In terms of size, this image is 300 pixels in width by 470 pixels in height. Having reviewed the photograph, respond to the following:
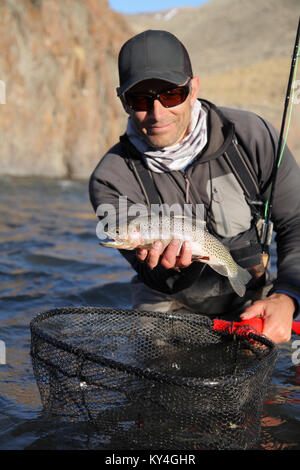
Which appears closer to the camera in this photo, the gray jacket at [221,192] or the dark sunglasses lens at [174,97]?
the dark sunglasses lens at [174,97]

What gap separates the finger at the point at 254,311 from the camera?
276cm

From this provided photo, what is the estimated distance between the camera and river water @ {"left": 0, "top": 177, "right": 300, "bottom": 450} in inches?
101

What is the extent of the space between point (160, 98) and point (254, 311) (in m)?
1.38

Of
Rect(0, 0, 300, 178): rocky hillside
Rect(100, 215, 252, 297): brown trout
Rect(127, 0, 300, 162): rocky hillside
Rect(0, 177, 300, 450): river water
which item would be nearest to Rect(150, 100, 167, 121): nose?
Rect(100, 215, 252, 297): brown trout

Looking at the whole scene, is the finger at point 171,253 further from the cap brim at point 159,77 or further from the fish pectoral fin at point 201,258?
the cap brim at point 159,77

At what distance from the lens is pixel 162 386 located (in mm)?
2188

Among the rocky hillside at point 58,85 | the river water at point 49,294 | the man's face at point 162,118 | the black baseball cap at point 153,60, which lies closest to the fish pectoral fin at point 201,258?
the man's face at point 162,118

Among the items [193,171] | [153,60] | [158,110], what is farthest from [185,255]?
[153,60]

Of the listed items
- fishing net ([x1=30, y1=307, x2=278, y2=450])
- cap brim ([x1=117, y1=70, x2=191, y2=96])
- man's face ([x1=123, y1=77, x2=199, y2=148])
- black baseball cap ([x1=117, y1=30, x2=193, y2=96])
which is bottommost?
fishing net ([x1=30, y1=307, x2=278, y2=450])

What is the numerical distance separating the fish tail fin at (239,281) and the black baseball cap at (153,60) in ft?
3.94

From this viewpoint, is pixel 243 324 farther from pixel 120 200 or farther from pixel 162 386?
pixel 120 200

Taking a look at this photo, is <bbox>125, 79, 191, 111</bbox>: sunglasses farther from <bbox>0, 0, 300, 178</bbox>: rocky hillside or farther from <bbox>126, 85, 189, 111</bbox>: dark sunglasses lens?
<bbox>0, 0, 300, 178</bbox>: rocky hillside

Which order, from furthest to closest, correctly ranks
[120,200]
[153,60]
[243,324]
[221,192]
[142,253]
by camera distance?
1. [221,192]
2. [120,200]
3. [153,60]
4. [142,253]
5. [243,324]
